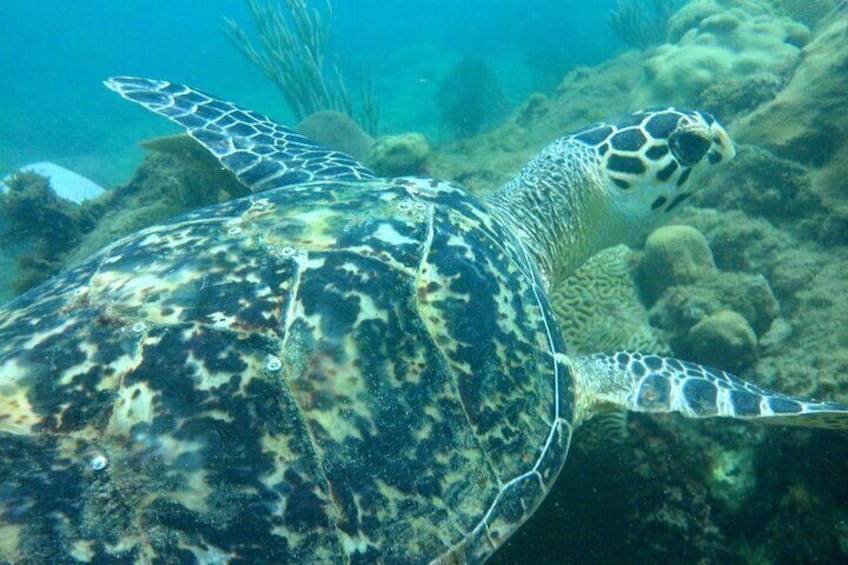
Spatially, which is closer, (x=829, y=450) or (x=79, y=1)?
(x=829, y=450)

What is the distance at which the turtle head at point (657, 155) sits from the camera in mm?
3189

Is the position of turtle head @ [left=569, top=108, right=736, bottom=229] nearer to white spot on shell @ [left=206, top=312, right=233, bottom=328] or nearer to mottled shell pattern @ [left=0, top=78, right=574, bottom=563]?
mottled shell pattern @ [left=0, top=78, right=574, bottom=563]

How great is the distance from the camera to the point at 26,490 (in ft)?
4.25

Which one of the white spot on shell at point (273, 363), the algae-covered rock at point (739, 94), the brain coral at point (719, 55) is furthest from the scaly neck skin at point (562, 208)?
the brain coral at point (719, 55)

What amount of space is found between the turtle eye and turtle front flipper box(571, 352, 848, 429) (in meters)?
1.53

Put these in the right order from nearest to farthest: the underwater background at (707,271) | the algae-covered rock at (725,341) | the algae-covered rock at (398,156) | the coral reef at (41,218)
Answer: the underwater background at (707,271)
the algae-covered rock at (725,341)
the coral reef at (41,218)
the algae-covered rock at (398,156)

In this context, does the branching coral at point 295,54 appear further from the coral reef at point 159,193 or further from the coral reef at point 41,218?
the coral reef at point 41,218

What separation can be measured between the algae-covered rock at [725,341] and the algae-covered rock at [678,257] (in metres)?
0.52

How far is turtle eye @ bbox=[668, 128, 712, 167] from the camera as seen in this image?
314 centimetres

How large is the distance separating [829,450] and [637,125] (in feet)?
7.55

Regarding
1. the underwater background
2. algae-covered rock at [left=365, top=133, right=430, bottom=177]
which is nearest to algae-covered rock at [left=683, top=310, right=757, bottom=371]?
the underwater background

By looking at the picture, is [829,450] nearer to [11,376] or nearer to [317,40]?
[11,376]

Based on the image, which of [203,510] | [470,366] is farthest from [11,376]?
[470,366]

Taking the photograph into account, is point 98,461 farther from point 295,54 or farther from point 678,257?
point 295,54
